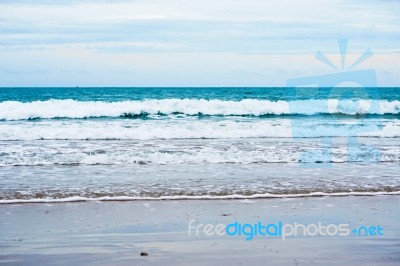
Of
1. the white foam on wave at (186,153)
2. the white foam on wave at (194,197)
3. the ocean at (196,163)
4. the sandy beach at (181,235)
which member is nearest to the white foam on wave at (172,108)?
the ocean at (196,163)

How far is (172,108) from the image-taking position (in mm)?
27406

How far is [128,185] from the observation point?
827 cm

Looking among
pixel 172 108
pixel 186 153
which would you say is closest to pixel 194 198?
pixel 186 153

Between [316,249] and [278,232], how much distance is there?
0.67 meters

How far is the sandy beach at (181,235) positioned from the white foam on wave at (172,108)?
60.1 ft

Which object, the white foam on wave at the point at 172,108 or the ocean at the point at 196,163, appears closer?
the ocean at the point at 196,163

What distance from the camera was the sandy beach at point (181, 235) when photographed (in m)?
4.78

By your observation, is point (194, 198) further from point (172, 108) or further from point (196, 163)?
point (172, 108)

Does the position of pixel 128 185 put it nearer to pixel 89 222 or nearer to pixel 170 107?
pixel 89 222

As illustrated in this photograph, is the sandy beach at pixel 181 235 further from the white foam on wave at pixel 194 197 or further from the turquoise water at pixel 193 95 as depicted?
the turquoise water at pixel 193 95

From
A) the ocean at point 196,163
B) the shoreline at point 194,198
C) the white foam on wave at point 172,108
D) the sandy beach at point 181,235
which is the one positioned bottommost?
the sandy beach at point 181,235

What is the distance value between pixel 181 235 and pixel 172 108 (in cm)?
2209

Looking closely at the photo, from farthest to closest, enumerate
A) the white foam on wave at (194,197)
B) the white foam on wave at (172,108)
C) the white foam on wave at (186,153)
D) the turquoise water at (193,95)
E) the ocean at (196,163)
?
the turquoise water at (193,95) → the white foam on wave at (172,108) → the white foam on wave at (186,153) → the ocean at (196,163) → the white foam on wave at (194,197)

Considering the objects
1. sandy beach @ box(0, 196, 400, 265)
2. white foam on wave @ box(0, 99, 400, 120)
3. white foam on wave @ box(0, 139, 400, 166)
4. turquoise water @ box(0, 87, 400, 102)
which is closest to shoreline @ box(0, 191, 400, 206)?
sandy beach @ box(0, 196, 400, 265)
